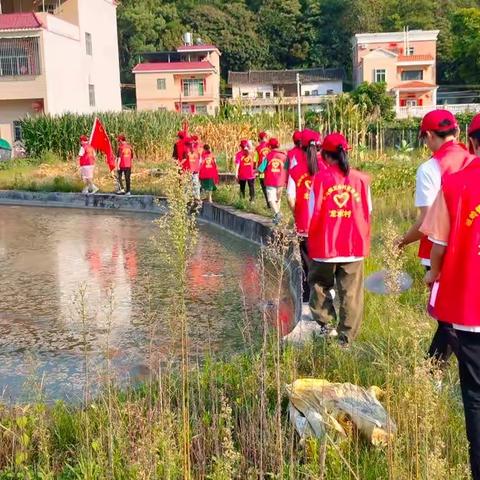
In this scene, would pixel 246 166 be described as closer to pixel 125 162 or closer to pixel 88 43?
pixel 125 162

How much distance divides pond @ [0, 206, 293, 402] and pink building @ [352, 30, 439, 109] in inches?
1903

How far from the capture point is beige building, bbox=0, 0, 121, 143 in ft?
111

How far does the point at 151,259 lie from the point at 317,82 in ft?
187

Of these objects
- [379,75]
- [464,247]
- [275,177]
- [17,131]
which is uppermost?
[379,75]

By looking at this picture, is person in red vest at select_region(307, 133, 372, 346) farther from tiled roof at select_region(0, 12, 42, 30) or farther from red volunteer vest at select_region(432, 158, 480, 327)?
tiled roof at select_region(0, 12, 42, 30)

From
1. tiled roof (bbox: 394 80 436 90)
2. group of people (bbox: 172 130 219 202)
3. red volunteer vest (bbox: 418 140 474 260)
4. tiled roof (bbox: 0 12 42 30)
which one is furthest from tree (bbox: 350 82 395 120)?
red volunteer vest (bbox: 418 140 474 260)

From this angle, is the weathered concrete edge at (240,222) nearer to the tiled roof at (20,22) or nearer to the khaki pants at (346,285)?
the khaki pants at (346,285)

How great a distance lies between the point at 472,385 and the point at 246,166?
Answer: 39.5ft

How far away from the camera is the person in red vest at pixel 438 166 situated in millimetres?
4074

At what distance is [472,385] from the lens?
2.96 meters

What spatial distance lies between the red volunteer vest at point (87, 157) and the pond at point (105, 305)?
429 cm

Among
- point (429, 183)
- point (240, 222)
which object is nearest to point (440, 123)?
point (429, 183)

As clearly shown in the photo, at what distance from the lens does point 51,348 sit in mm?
6605

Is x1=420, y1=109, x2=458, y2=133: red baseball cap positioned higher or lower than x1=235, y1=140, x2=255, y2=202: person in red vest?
higher
